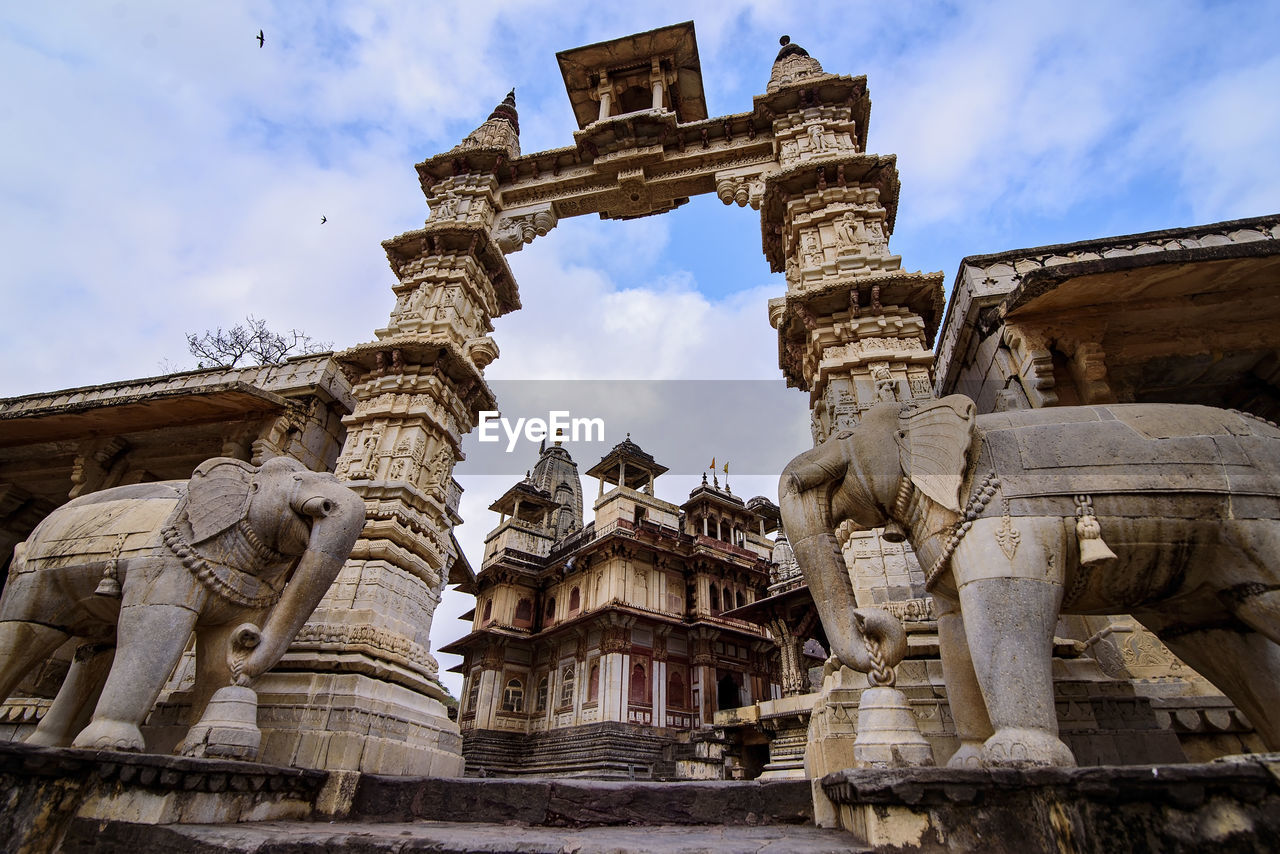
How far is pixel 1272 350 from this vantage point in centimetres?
662

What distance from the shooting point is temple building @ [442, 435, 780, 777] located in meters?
26.3

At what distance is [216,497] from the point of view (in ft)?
15.6

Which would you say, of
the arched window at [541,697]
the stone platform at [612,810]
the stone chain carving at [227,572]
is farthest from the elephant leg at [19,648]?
the arched window at [541,697]

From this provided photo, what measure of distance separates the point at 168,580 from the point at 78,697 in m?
1.73

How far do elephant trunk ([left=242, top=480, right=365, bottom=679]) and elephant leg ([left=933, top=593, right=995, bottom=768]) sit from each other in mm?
4343

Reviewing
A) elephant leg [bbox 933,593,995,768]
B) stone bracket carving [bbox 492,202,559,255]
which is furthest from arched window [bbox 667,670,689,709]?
elephant leg [bbox 933,593,995,768]

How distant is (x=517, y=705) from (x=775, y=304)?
2854cm

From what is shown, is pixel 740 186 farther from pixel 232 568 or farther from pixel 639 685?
pixel 639 685

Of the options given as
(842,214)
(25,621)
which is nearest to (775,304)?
(842,214)

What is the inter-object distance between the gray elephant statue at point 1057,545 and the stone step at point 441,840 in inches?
41.6

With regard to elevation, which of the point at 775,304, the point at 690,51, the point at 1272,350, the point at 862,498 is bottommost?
the point at 862,498

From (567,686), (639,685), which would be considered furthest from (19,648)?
(567,686)

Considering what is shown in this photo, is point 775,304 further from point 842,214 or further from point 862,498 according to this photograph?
point 862,498

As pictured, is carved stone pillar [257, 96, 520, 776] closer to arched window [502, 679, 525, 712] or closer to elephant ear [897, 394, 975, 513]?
elephant ear [897, 394, 975, 513]
